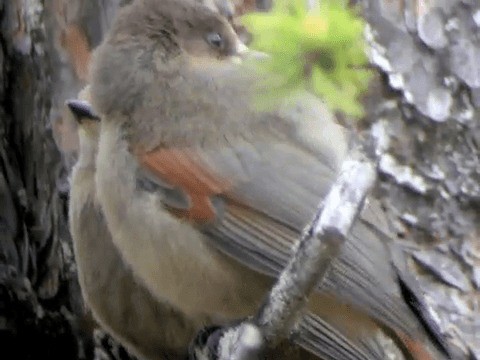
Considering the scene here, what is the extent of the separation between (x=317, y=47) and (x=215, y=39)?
1.92 feet

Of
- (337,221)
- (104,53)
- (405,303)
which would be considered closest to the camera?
(337,221)

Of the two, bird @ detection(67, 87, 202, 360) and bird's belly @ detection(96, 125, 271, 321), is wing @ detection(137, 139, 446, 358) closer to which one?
bird's belly @ detection(96, 125, 271, 321)

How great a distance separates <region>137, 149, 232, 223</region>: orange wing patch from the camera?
1.24 m

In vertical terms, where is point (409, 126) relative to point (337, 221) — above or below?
below

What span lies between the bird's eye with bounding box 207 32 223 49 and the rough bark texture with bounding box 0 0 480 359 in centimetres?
23

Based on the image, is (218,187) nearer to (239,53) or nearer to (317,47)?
(239,53)

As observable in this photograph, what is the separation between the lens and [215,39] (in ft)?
4.25

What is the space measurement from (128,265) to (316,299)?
0.27 m

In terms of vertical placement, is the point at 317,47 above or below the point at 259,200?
above

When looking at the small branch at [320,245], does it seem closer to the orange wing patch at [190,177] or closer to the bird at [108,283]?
the orange wing patch at [190,177]

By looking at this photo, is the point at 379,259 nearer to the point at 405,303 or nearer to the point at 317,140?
the point at 405,303

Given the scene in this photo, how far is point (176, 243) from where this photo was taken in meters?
1.23

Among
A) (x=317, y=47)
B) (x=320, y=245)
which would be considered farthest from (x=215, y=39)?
(x=317, y=47)

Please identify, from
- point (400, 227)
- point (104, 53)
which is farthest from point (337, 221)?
point (400, 227)
